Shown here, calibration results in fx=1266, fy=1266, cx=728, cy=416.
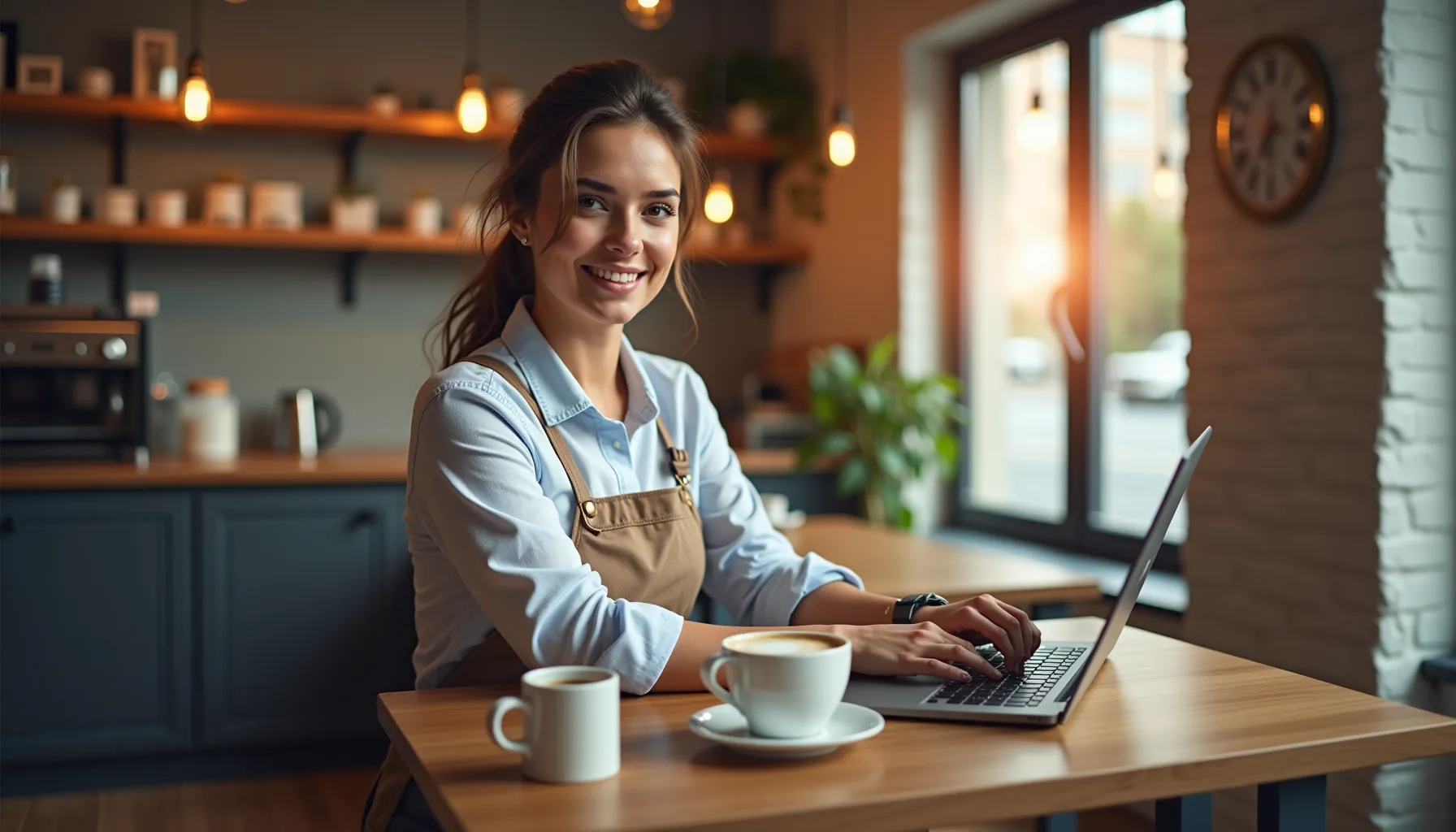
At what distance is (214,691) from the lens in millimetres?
3504

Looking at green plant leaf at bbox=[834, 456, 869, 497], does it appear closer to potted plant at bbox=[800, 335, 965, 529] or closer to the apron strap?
potted plant at bbox=[800, 335, 965, 529]

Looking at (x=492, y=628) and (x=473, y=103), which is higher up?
(x=473, y=103)

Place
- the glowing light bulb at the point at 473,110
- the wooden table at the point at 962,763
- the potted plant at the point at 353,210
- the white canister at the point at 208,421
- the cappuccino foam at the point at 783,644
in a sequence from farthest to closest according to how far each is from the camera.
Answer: the potted plant at the point at 353,210 < the white canister at the point at 208,421 < the glowing light bulb at the point at 473,110 < the cappuccino foam at the point at 783,644 < the wooden table at the point at 962,763

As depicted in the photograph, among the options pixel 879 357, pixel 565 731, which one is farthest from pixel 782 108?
pixel 565 731

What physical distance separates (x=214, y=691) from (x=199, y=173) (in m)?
1.82

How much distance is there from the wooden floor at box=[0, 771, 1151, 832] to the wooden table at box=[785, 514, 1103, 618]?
75cm

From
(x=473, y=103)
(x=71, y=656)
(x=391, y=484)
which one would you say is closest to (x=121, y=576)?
(x=71, y=656)

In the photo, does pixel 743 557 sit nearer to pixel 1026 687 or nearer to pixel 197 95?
pixel 1026 687

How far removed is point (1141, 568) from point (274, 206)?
367 centimetres

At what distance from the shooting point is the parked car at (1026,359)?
3.88 metres

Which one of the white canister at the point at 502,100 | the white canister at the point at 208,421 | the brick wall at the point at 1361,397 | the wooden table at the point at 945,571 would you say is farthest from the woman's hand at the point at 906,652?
the white canister at the point at 502,100

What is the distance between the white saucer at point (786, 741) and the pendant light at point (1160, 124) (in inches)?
102

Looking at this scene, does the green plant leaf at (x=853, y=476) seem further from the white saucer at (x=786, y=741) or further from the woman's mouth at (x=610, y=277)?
the white saucer at (x=786, y=741)

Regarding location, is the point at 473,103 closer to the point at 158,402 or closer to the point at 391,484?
the point at 391,484
